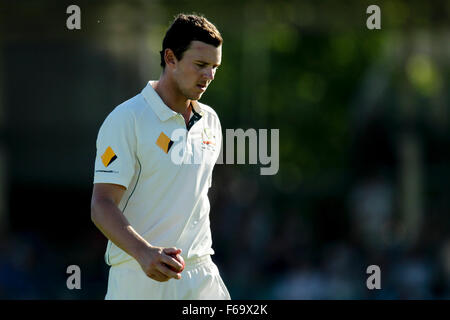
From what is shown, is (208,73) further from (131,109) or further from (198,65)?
(131,109)

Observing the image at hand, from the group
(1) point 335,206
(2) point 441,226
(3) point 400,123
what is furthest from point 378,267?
(1) point 335,206

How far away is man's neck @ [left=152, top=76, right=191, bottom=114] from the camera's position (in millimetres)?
5871

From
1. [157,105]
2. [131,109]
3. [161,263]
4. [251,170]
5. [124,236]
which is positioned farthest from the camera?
[251,170]

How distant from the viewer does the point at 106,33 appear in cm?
1747

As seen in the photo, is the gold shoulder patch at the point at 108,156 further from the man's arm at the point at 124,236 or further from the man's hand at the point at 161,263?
the man's hand at the point at 161,263

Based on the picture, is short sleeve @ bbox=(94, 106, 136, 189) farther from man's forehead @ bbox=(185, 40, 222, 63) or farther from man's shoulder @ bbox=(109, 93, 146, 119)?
man's forehead @ bbox=(185, 40, 222, 63)

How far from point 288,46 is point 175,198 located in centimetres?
3172

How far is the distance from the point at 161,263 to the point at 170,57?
4.73 feet

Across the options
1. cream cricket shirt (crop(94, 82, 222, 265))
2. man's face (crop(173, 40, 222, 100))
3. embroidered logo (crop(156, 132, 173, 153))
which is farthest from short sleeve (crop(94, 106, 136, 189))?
man's face (crop(173, 40, 222, 100))

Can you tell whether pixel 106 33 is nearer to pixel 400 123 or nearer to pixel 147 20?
pixel 147 20

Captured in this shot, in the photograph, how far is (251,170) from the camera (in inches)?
798

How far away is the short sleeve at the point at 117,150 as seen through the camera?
18.1 ft

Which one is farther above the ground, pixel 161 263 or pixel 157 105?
pixel 157 105

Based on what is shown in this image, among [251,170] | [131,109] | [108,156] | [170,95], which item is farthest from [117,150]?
[251,170]
